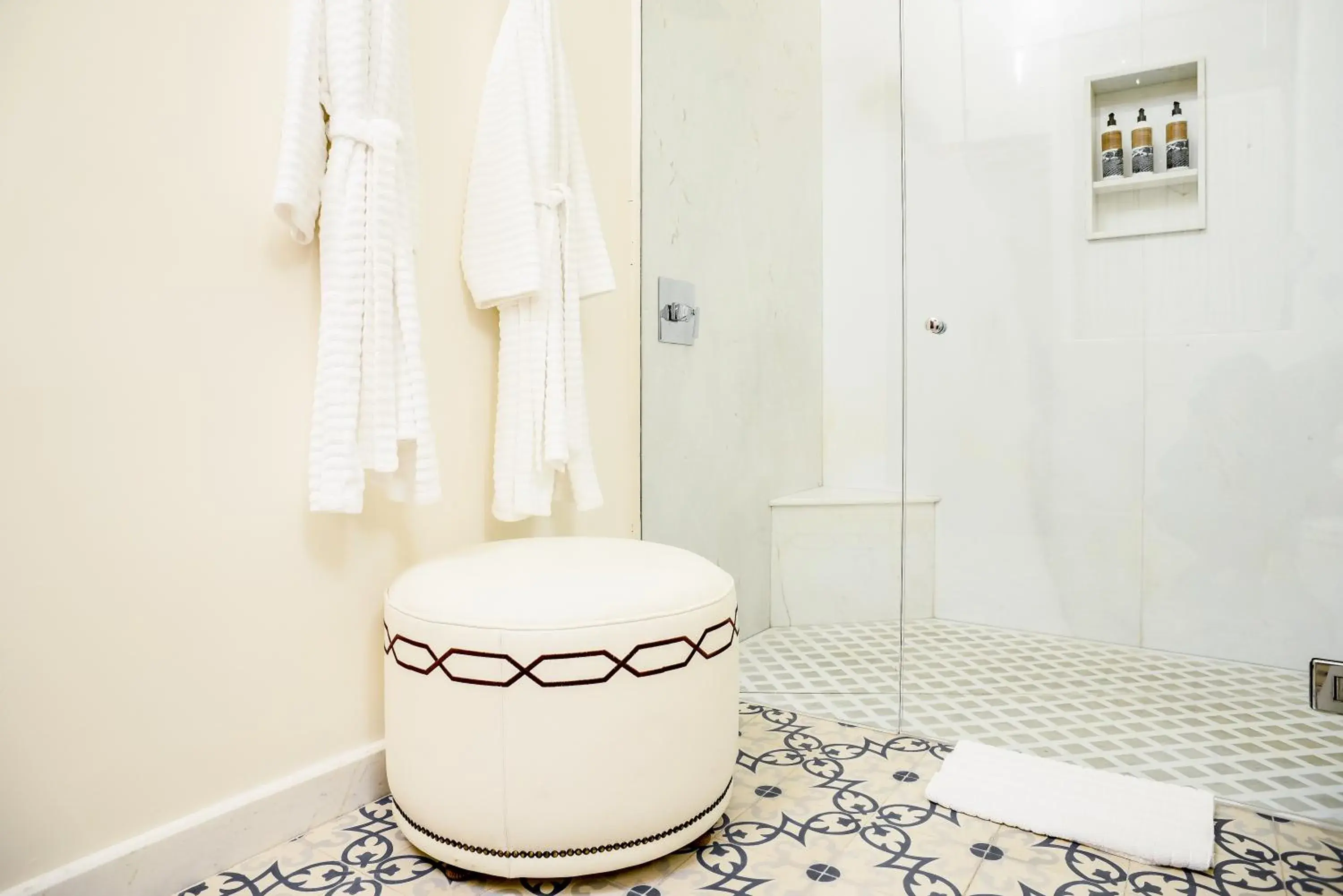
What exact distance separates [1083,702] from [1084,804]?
0.37 meters

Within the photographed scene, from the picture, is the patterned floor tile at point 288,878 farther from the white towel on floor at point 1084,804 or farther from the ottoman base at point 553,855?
the white towel on floor at point 1084,804

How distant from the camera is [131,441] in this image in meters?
1.04

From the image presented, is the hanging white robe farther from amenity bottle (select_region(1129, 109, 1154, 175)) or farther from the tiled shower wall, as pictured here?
amenity bottle (select_region(1129, 109, 1154, 175))

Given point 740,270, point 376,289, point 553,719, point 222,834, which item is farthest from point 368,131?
point 740,270

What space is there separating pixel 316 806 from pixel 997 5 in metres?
2.01

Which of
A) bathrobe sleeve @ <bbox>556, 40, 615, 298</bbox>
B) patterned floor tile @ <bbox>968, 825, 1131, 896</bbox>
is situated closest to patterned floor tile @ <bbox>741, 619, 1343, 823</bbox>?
patterned floor tile @ <bbox>968, 825, 1131, 896</bbox>

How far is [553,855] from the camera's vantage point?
41.9 inches

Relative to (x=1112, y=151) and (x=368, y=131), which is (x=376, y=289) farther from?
(x=1112, y=151)

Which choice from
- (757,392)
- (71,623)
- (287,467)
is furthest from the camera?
(757,392)

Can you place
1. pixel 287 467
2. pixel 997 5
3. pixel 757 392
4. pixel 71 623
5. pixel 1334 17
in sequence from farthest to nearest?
pixel 757 392 → pixel 997 5 → pixel 1334 17 → pixel 287 467 → pixel 71 623

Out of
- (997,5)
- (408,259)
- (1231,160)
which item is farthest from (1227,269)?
(408,259)

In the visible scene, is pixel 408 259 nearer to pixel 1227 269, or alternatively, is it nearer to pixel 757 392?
pixel 757 392

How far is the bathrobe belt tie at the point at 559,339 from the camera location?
149 centimetres

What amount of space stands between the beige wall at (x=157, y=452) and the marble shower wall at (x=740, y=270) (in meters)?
0.78
